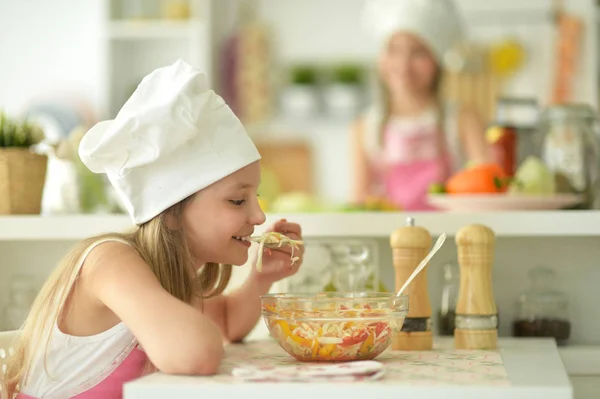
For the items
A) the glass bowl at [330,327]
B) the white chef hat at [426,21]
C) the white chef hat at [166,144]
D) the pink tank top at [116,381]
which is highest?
the white chef hat at [426,21]

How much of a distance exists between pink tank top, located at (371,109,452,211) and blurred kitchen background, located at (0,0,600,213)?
3.22ft

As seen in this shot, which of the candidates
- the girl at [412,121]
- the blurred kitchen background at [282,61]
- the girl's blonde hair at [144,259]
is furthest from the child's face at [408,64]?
the girl's blonde hair at [144,259]

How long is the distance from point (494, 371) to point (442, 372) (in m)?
0.07

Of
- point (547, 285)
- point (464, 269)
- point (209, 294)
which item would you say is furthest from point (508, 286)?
point (209, 294)

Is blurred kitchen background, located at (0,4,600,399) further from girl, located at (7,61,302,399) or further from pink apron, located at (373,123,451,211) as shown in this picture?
girl, located at (7,61,302,399)

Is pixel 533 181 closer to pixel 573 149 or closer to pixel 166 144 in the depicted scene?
pixel 573 149

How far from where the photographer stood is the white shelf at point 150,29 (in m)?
4.40

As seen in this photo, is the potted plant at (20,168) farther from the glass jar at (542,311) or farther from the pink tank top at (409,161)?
the pink tank top at (409,161)

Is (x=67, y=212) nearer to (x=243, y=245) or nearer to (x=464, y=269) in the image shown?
(x=243, y=245)

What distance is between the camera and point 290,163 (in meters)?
4.82

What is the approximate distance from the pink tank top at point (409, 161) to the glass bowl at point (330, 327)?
2.24 m

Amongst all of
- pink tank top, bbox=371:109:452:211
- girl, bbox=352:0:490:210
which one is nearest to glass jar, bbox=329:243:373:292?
girl, bbox=352:0:490:210

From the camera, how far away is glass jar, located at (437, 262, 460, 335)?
71.1 inches

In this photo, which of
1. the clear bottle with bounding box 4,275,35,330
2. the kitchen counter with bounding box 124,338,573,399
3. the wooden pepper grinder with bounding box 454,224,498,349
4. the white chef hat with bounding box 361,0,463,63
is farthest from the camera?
the white chef hat with bounding box 361,0,463,63
